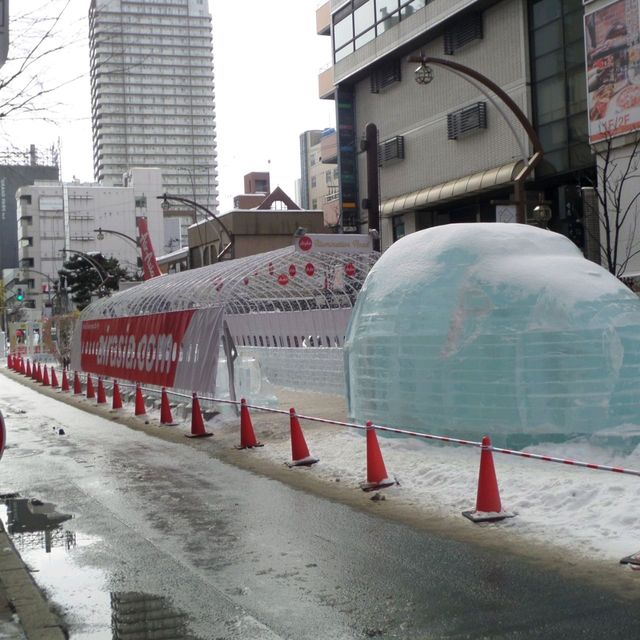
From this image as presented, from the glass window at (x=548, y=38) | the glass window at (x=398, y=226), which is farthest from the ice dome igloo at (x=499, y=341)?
the glass window at (x=398, y=226)

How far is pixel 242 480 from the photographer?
11414mm

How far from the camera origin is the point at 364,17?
41625 mm

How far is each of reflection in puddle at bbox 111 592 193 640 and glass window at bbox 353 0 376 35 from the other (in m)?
37.9

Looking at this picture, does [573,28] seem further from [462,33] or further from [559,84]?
[462,33]

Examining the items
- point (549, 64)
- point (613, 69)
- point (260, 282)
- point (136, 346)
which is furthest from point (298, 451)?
point (549, 64)

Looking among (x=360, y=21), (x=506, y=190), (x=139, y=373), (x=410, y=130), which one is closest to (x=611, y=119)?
(x=506, y=190)

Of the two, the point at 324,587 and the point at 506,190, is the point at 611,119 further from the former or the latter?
the point at 324,587

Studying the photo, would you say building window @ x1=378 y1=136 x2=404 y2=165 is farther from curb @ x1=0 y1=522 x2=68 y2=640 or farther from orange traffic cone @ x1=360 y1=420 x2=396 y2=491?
curb @ x1=0 y1=522 x2=68 y2=640

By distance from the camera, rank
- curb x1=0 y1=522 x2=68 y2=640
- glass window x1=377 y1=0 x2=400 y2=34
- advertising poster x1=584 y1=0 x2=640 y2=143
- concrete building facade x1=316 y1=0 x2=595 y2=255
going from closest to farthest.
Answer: curb x1=0 y1=522 x2=68 y2=640 < advertising poster x1=584 y1=0 x2=640 y2=143 < concrete building facade x1=316 y1=0 x2=595 y2=255 < glass window x1=377 y1=0 x2=400 y2=34

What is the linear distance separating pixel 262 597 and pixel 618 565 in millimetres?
2734

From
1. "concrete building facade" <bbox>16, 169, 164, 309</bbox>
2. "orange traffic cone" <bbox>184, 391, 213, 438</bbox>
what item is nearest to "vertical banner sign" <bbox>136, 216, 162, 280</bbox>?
"orange traffic cone" <bbox>184, 391, 213, 438</bbox>

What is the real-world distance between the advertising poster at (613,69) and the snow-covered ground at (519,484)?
1618 centimetres

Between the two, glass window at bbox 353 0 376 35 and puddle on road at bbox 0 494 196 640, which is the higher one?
glass window at bbox 353 0 376 35

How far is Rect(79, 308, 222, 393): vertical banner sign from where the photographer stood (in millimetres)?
18891
